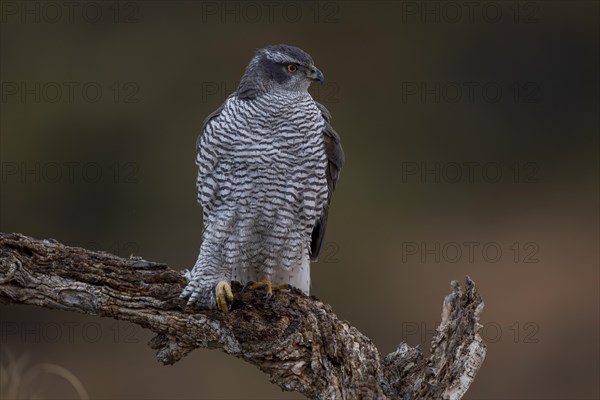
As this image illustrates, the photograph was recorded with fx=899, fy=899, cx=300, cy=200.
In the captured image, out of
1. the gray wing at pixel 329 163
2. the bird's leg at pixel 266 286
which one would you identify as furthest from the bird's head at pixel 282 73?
the bird's leg at pixel 266 286

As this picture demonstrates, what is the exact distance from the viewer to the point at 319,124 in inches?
229

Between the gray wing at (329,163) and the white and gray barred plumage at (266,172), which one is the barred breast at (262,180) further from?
the gray wing at (329,163)

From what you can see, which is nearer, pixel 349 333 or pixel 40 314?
pixel 349 333

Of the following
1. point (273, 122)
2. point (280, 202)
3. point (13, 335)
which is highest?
point (273, 122)

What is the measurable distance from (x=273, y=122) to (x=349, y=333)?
1403 millimetres

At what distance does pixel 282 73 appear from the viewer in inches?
232

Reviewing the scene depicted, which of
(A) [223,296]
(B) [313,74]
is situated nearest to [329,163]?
(B) [313,74]

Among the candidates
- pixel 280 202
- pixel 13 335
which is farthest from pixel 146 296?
pixel 13 335

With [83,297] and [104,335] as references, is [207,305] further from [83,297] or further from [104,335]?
[104,335]

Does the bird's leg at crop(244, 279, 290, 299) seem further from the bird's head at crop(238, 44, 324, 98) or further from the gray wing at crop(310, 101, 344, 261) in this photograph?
the bird's head at crop(238, 44, 324, 98)

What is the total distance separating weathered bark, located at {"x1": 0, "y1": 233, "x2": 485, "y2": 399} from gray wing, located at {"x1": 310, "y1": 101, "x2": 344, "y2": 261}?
3.35 ft

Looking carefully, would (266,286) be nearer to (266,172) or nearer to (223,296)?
(223,296)

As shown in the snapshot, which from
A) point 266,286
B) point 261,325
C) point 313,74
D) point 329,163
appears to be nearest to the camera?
point 261,325

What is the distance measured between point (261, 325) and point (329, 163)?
53.4 inches
